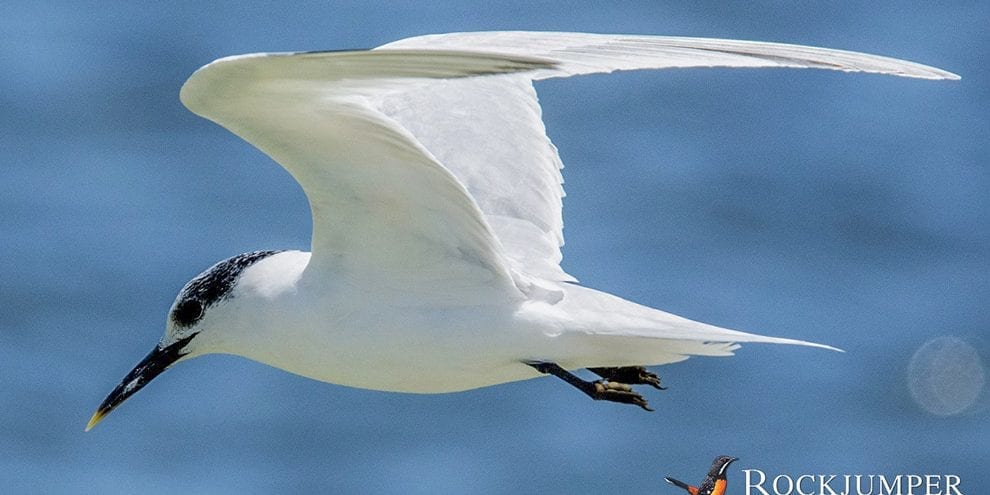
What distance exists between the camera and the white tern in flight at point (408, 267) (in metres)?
4.42

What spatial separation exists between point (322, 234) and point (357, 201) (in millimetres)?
203

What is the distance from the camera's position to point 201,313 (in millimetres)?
5418

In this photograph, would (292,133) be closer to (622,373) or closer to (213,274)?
(213,274)

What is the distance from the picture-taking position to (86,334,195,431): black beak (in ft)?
18.1

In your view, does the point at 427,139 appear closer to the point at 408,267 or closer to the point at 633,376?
the point at 408,267

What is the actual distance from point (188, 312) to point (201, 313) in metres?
0.05

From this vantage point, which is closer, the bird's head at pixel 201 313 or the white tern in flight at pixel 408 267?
the white tern in flight at pixel 408 267

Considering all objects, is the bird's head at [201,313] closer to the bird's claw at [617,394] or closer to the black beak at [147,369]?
the black beak at [147,369]

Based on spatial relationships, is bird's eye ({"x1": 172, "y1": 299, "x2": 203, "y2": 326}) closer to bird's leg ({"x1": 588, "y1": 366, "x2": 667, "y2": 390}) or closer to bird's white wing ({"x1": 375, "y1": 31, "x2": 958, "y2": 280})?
bird's white wing ({"x1": 375, "y1": 31, "x2": 958, "y2": 280})

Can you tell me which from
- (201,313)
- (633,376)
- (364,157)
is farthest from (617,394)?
(201,313)

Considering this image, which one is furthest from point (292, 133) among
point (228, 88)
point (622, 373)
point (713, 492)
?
point (713, 492)

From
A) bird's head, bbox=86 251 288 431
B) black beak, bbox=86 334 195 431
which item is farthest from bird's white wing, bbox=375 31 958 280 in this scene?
black beak, bbox=86 334 195 431

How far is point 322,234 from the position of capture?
5.04 m

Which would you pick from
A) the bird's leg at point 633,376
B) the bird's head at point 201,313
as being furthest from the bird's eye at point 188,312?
the bird's leg at point 633,376
